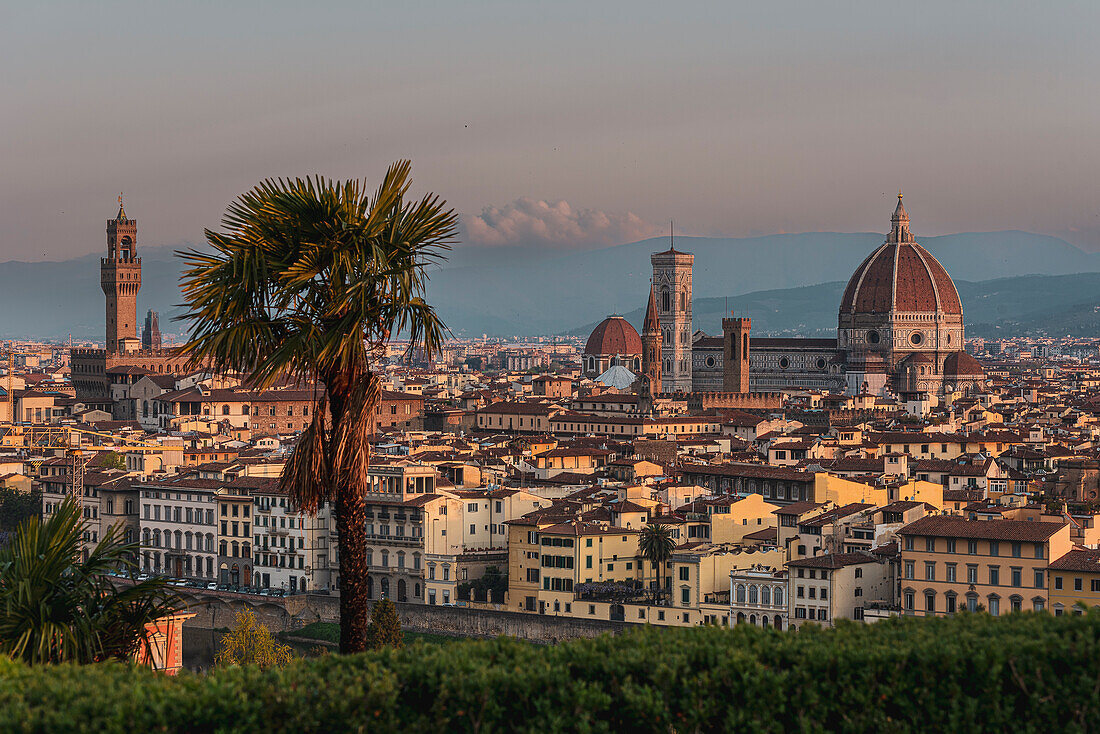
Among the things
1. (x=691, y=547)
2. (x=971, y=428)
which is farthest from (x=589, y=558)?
(x=971, y=428)

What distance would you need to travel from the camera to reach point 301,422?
92.8 metres

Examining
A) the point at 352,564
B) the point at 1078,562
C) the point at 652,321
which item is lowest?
the point at 1078,562

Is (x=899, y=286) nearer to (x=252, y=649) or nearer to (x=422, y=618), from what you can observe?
(x=422, y=618)

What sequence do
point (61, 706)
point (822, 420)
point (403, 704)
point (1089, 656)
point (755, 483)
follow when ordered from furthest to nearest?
point (822, 420), point (755, 483), point (1089, 656), point (403, 704), point (61, 706)

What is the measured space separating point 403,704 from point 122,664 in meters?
1.92

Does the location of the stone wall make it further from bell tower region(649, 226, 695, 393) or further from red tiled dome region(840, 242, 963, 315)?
red tiled dome region(840, 242, 963, 315)

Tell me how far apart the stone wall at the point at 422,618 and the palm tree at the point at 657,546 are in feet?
8.28

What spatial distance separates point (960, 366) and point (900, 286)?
914 cm

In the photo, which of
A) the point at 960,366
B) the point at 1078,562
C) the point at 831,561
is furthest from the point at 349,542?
the point at 960,366

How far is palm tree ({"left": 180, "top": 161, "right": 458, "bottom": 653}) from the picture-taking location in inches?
479

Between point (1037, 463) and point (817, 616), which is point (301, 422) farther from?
point (817, 616)

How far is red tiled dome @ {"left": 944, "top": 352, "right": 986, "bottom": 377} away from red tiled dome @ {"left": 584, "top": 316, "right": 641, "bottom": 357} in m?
32.8

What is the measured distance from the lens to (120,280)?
113 meters

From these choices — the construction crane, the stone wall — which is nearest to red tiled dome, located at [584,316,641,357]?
the construction crane
